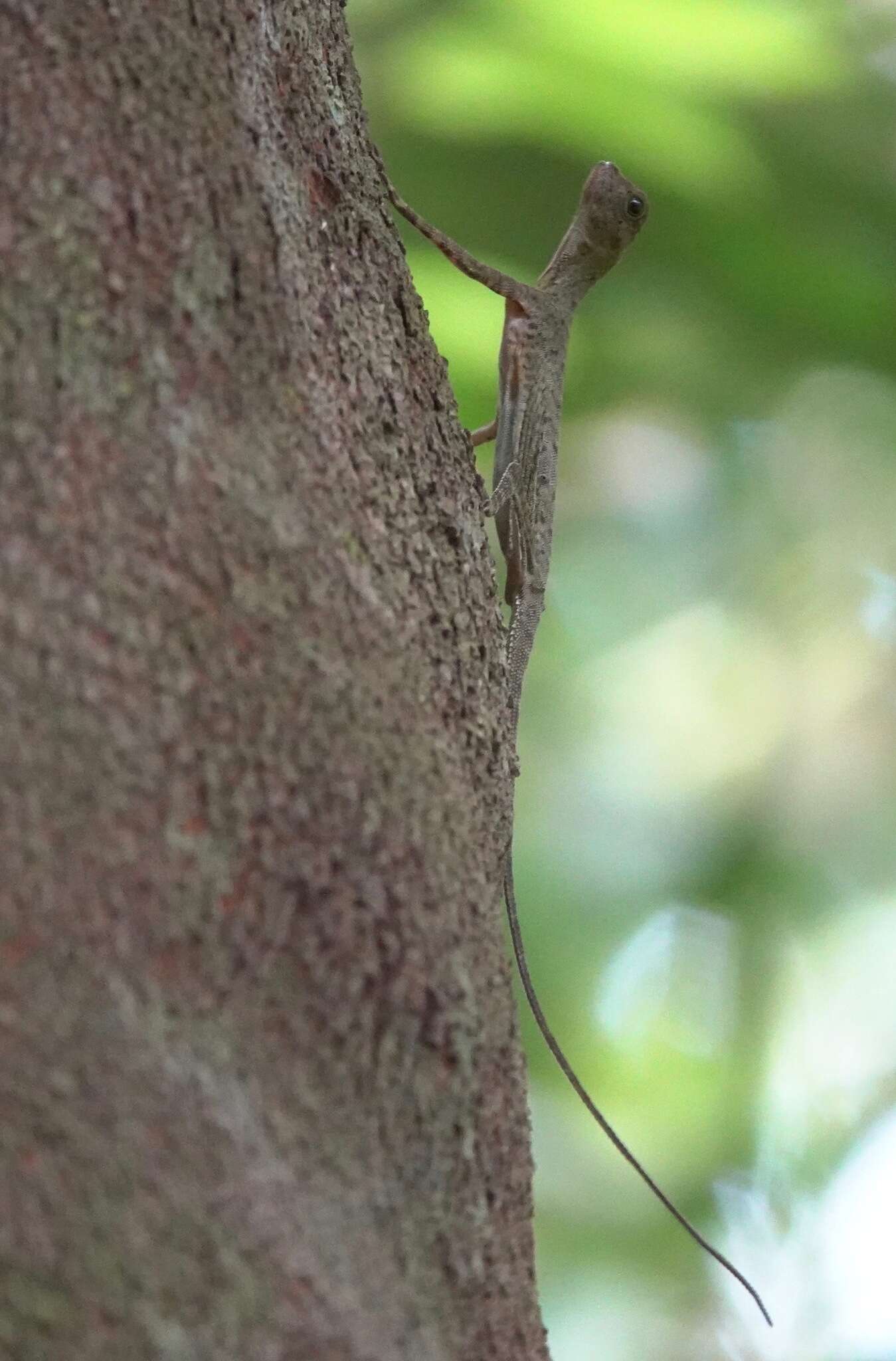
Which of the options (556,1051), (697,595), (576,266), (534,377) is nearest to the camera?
(556,1051)

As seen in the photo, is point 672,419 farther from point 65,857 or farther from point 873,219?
point 65,857

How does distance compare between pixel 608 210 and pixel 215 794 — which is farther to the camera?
pixel 608 210

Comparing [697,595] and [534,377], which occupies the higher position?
[697,595]

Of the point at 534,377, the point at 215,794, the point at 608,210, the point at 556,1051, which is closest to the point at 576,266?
the point at 608,210

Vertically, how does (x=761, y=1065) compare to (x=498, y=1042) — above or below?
above

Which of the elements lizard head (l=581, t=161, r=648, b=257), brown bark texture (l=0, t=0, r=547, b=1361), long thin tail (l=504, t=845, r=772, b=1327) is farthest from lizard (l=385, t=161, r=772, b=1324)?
brown bark texture (l=0, t=0, r=547, b=1361)

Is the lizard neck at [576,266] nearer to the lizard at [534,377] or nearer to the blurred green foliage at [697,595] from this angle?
the lizard at [534,377]

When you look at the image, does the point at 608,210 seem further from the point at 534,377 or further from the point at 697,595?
the point at 697,595

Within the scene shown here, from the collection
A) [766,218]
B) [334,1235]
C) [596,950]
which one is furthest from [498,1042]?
[596,950]

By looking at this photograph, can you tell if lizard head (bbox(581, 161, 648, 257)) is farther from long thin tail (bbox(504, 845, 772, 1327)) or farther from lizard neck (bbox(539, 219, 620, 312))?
long thin tail (bbox(504, 845, 772, 1327))
